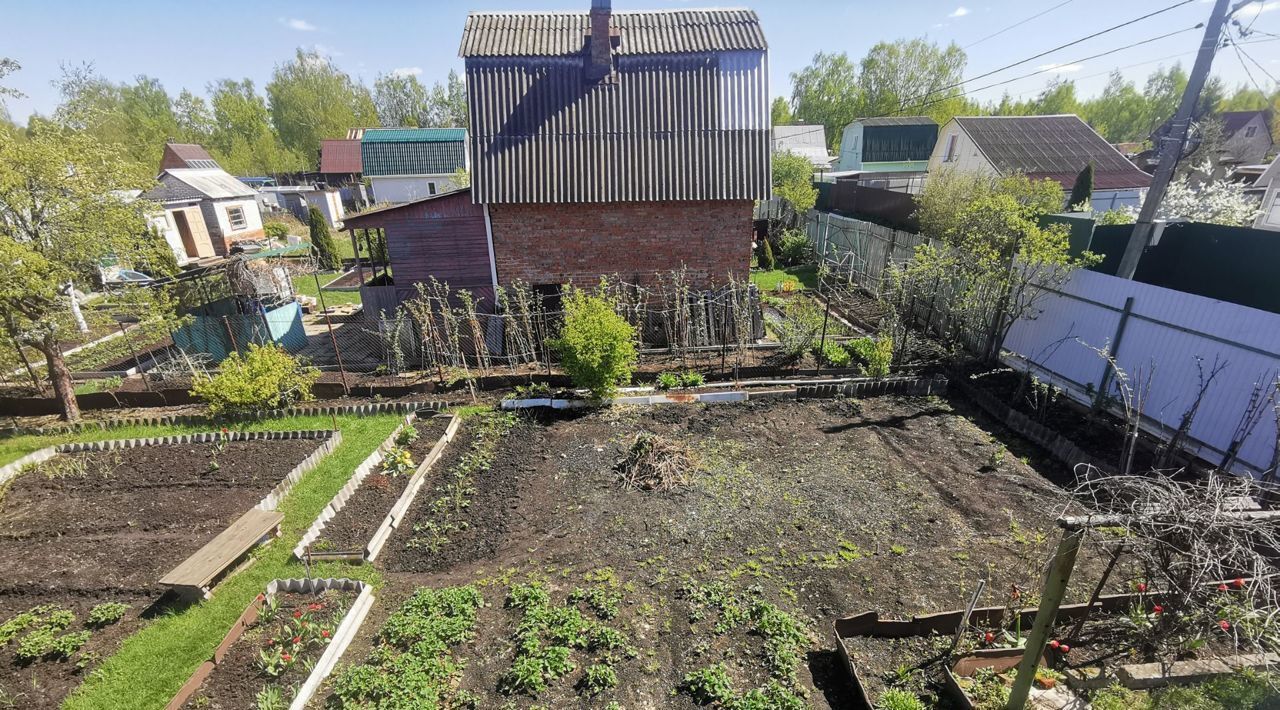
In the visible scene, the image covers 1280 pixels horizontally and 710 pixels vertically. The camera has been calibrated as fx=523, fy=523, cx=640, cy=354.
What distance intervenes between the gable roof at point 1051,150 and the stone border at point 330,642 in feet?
90.6

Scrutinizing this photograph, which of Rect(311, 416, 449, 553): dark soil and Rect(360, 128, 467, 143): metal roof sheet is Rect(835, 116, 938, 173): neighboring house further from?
Rect(311, 416, 449, 553): dark soil

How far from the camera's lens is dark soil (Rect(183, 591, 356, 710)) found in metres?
4.58

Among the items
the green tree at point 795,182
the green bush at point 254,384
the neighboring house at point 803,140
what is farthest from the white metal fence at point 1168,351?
the neighboring house at point 803,140

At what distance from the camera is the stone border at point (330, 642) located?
454 centimetres

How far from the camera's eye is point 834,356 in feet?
34.4

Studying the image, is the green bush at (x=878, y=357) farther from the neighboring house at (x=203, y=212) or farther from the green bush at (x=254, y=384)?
the neighboring house at (x=203, y=212)

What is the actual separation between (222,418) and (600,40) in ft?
36.7

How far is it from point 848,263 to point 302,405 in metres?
16.1

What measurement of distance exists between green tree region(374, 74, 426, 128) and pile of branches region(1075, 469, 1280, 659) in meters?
71.9

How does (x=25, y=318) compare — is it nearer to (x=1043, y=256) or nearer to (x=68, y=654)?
(x=68, y=654)

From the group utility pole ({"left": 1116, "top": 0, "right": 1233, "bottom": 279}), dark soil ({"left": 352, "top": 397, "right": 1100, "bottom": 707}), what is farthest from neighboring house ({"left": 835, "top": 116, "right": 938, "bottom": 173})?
dark soil ({"left": 352, "top": 397, "right": 1100, "bottom": 707})

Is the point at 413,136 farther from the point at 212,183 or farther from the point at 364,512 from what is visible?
the point at 364,512

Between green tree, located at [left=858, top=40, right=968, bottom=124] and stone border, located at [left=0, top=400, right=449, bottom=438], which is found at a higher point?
green tree, located at [left=858, top=40, right=968, bottom=124]

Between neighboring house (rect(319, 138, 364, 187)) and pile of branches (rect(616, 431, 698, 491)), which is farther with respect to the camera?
neighboring house (rect(319, 138, 364, 187))
